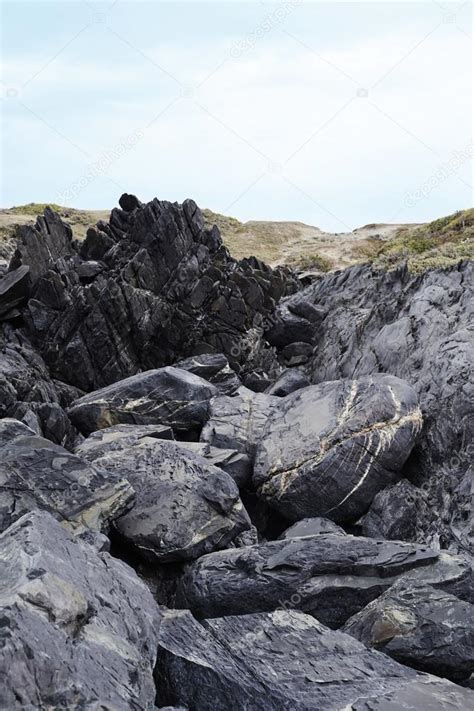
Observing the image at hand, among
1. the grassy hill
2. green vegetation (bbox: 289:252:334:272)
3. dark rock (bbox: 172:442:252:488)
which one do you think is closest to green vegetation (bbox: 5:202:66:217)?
the grassy hill

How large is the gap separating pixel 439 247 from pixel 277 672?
117 ft

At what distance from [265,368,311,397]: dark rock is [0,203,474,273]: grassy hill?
682 inches

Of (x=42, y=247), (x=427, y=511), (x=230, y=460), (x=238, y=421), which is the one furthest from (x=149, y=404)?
(x=42, y=247)

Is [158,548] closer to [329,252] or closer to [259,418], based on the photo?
[259,418]

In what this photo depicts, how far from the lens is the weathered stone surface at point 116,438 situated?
19.4 meters

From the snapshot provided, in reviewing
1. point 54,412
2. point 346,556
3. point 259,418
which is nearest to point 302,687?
point 346,556

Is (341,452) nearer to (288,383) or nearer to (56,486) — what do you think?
(56,486)

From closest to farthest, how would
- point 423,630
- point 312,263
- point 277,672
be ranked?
point 277,672 → point 423,630 → point 312,263

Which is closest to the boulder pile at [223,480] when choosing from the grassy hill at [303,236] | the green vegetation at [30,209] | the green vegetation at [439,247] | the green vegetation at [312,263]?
the green vegetation at [439,247]

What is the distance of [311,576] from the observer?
13938 millimetres

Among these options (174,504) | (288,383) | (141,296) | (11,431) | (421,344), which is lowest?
(174,504)

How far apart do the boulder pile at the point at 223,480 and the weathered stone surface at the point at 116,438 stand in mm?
106

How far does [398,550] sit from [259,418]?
32.3 ft

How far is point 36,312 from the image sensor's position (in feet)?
100
